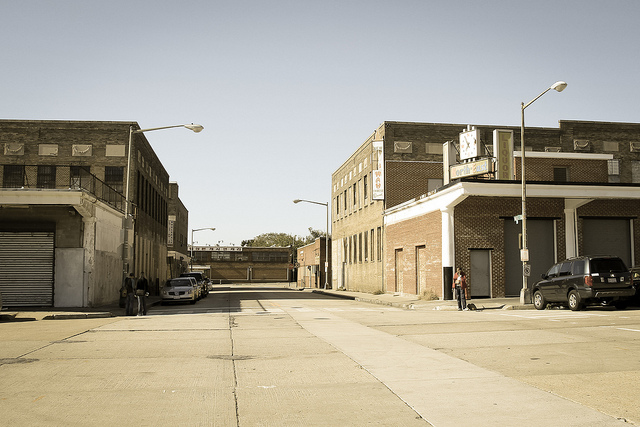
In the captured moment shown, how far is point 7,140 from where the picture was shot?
4112 centimetres

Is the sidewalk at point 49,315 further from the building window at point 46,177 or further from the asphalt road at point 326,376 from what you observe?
the building window at point 46,177

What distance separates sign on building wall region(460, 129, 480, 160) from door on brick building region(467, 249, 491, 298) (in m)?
5.70

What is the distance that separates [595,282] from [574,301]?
1.15 m

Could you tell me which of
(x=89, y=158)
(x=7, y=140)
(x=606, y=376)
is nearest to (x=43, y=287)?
(x=89, y=158)

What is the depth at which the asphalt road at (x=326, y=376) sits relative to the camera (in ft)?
22.7

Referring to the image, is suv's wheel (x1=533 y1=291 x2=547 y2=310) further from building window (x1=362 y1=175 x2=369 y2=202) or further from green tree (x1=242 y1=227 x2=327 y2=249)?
green tree (x1=242 y1=227 x2=327 y2=249)

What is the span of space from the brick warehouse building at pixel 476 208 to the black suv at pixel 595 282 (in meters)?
7.29

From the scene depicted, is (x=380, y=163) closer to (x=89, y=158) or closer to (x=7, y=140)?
(x=89, y=158)

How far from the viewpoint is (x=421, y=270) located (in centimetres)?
3391

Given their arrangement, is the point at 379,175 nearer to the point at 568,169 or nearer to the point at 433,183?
the point at 433,183

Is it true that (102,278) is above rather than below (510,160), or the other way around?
below

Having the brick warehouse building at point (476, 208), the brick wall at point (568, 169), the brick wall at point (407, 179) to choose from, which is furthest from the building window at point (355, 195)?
the brick wall at point (568, 169)

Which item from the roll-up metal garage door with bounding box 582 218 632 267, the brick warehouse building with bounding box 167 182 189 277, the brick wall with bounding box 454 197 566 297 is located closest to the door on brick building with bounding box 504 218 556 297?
the brick wall with bounding box 454 197 566 297

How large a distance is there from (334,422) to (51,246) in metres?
22.3
